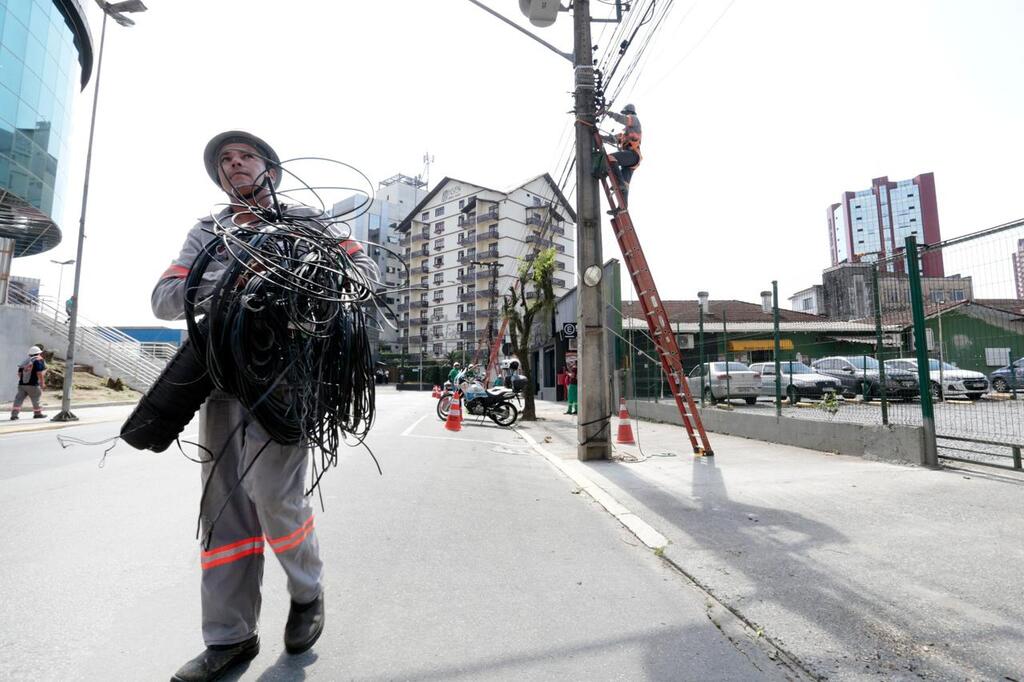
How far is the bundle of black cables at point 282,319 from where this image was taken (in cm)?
207

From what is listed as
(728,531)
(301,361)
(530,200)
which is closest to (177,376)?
(301,361)

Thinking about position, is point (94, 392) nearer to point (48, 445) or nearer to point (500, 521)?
point (48, 445)

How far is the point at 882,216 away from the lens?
94.8m

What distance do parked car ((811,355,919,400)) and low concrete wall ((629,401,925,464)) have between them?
44 cm

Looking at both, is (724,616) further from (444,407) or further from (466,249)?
(466,249)

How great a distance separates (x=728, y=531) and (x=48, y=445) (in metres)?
9.45

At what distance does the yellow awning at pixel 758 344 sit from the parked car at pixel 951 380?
2629 mm

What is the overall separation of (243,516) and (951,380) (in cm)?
716

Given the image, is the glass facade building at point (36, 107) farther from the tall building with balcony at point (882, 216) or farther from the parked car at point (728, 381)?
the tall building with balcony at point (882, 216)

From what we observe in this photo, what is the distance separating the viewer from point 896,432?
6.78 metres

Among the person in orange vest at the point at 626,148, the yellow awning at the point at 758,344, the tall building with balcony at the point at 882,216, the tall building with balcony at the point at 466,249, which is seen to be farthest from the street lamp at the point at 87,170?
the tall building with balcony at the point at 882,216

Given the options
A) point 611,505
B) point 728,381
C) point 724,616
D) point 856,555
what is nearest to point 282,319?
point 724,616

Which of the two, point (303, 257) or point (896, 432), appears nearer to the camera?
point (303, 257)

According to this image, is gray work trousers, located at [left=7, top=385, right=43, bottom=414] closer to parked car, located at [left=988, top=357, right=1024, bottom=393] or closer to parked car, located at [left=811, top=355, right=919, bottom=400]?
parked car, located at [left=811, top=355, right=919, bottom=400]
